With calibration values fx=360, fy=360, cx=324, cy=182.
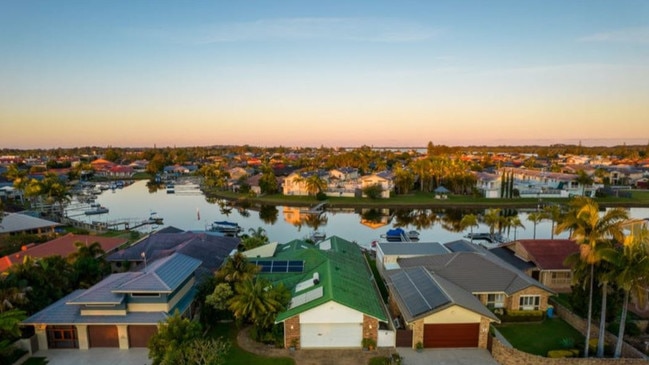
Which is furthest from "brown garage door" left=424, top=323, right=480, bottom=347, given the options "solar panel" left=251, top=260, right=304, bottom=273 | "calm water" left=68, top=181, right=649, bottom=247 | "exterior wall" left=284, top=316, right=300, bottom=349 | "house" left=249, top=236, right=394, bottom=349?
"calm water" left=68, top=181, right=649, bottom=247

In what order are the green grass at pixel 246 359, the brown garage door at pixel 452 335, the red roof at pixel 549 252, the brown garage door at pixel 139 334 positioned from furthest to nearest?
the red roof at pixel 549 252
the brown garage door at pixel 452 335
the brown garage door at pixel 139 334
the green grass at pixel 246 359

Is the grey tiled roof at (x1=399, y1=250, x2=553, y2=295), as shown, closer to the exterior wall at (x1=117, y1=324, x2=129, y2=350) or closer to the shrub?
the shrub

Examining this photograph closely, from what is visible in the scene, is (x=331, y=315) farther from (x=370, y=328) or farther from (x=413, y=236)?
(x=413, y=236)

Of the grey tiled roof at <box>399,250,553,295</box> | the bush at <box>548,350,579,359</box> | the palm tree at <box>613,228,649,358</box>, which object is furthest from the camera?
the grey tiled roof at <box>399,250,553,295</box>

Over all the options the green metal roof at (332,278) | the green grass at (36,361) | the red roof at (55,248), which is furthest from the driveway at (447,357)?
the red roof at (55,248)

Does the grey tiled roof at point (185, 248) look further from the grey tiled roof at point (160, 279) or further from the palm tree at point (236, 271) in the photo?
the palm tree at point (236, 271)

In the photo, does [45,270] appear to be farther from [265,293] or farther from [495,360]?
[495,360]

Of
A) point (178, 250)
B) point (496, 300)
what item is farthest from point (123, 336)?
point (496, 300)

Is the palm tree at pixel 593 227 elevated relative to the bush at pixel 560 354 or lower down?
elevated
